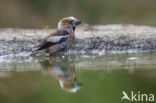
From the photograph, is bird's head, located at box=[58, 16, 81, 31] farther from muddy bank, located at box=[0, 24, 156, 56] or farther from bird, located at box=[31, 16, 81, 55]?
muddy bank, located at box=[0, 24, 156, 56]

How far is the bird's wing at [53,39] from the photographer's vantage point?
900cm

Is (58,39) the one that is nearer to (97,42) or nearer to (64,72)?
(97,42)

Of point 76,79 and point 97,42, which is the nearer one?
point 76,79

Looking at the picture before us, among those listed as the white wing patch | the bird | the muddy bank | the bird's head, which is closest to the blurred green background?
the muddy bank

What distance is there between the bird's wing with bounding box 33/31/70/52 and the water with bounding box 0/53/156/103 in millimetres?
344

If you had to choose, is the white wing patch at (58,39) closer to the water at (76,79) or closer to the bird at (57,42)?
the bird at (57,42)

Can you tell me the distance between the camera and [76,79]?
23.1 ft

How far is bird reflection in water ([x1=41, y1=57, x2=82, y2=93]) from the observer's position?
266 inches

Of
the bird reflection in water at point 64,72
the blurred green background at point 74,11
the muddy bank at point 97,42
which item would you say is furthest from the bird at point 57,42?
the blurred green background at point 74,11

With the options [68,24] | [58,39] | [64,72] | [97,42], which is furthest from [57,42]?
[64,72]

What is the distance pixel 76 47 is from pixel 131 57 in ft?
4.64

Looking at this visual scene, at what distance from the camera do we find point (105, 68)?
25.4 ft

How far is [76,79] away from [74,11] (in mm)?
8969

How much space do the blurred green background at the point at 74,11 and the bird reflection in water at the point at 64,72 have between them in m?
6.73
